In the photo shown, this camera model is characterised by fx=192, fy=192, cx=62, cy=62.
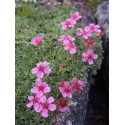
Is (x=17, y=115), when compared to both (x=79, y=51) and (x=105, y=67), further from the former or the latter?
(x=105, y=67)

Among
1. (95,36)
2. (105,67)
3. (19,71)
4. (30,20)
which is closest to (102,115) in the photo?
(105,67)

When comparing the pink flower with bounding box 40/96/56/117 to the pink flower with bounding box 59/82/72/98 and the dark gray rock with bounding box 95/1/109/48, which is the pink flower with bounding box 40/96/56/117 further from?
the dark gray rock with bounding box 95/1/109/48

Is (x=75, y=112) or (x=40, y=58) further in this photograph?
(x=40, y=58)

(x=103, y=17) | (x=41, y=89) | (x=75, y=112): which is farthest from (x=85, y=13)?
(x=41, y=89)

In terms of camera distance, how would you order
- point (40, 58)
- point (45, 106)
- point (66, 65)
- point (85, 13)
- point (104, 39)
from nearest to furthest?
point (45, 106) < point (66, 65) < point (40, 58) < point (104, 39) < point (85, 13)

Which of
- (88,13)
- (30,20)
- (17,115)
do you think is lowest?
(17,115)

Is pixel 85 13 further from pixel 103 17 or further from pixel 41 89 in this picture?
pixel 41 89

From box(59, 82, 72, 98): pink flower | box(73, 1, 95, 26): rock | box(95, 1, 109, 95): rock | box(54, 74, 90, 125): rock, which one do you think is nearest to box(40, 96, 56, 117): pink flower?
box(59, 82, 72, 98): pink flower
